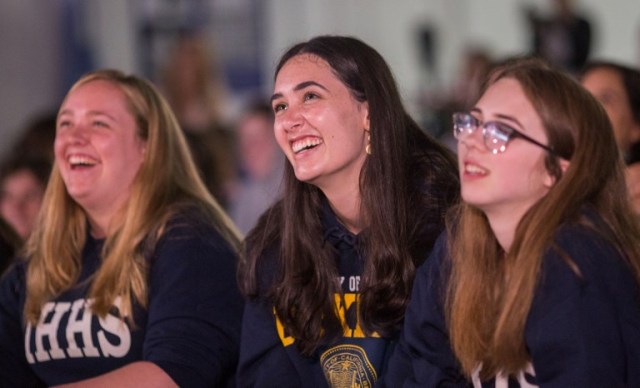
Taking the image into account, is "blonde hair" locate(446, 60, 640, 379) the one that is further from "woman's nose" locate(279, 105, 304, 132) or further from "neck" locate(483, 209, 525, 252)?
"woman's nose" locate(279, 105, 304, 132)

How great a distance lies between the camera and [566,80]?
2439 mm

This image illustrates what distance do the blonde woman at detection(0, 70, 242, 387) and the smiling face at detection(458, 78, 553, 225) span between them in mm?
969

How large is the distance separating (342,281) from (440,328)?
40cm

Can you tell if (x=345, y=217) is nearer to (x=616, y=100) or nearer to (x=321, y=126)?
(x=321, y=126)

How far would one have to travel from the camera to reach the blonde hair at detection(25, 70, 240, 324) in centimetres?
321

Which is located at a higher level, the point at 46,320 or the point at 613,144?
the point at 613,144

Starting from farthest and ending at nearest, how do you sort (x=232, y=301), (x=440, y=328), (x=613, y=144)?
(x=232, y=301) → (x=440, y=328) → (x=613, y=144)

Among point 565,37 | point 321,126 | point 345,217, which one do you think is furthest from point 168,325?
point 565,37

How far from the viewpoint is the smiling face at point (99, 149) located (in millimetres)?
3352

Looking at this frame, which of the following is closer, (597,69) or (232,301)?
(232,301)

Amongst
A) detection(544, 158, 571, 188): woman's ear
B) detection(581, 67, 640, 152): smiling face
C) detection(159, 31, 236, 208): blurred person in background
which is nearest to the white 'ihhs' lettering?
detection(544, 158, 571, 188): woman's ear

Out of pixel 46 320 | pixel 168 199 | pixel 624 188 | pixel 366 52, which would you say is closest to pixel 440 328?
pixel 624 188

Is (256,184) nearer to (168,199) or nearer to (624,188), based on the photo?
(168,199)

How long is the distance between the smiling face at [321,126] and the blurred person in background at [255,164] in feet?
9.25
